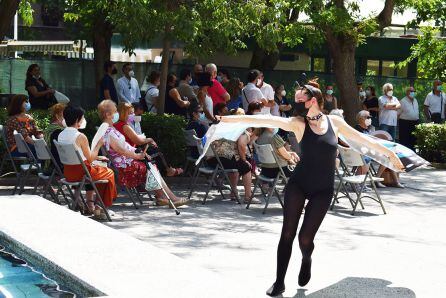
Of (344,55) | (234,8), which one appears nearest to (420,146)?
(344,55)

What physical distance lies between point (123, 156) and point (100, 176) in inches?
36.3

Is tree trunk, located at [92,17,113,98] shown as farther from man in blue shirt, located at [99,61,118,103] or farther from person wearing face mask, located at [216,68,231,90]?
man in blue shirt, located at [99,61,118,103]

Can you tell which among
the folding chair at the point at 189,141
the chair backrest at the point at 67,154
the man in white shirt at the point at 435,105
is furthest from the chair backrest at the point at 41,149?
the man in white shirt at the point at 435,105

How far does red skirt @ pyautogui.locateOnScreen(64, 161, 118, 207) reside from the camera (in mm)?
12578

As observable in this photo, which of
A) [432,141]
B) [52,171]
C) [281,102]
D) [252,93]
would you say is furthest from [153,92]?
[432,141]

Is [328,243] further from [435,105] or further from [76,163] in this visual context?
[435,105]

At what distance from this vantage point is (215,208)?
46.4 feet

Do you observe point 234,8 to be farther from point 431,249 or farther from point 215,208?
point 431,249

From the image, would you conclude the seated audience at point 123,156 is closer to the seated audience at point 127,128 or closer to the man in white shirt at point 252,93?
the seated audience at point 127,128

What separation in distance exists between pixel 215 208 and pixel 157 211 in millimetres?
948

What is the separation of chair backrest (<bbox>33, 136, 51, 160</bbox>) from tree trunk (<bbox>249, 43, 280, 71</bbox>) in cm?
1469

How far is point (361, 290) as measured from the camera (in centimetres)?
897

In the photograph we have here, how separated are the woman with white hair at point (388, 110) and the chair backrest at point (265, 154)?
8.81 m

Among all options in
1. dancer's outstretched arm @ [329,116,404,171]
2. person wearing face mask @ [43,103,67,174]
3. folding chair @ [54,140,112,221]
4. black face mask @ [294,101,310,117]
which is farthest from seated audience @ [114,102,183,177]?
black face mask @ [294,101,310,117]
